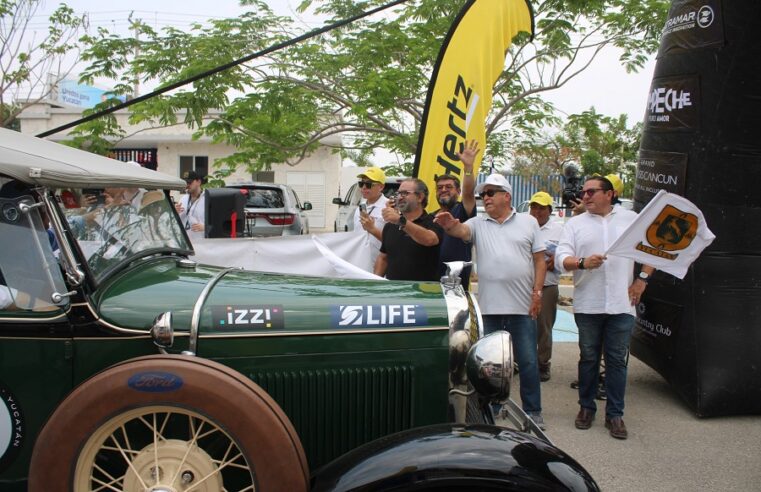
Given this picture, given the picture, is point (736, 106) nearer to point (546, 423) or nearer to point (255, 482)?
point (546, 423)

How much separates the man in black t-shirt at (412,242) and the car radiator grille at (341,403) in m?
1.73

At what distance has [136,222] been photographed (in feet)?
10.8

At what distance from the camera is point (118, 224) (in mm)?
3121

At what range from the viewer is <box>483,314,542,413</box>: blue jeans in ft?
14.6

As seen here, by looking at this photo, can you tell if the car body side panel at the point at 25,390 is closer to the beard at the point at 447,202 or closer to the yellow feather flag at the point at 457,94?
the beard at the point at 447,202

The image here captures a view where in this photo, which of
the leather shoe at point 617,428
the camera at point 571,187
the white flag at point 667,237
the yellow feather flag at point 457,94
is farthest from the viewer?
the camera at point 571,187

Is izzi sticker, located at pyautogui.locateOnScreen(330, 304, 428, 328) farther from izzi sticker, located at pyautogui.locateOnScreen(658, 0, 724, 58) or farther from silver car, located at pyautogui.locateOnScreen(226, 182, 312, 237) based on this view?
silver car, located at pyautogui.locateOnScreen(226, 182, 312, 237)

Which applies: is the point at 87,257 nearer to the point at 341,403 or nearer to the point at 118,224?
the point at 118,224

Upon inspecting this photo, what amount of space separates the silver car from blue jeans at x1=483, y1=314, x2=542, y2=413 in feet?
30.3

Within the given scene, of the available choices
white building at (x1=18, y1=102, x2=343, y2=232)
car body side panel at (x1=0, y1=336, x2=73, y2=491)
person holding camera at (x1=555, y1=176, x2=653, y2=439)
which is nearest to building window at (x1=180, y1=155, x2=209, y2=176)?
white building at (x1=18, y1=102, x2=343, y2=232)

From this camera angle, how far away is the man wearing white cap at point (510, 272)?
4.41 metres

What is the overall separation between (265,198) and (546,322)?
29.5ft

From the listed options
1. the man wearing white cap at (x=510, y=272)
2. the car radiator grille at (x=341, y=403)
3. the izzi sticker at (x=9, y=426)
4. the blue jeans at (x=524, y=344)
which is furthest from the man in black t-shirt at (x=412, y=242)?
the izzi sticker at (x=9, y=426)

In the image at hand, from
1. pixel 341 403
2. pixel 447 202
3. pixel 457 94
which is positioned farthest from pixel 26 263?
pixel 457 94
